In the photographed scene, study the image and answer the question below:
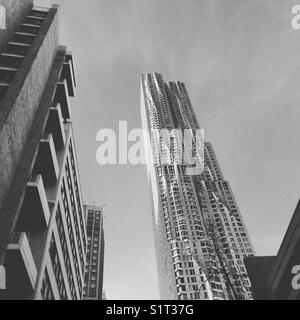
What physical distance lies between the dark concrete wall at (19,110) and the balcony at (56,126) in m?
1.76

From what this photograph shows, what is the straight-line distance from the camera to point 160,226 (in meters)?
120

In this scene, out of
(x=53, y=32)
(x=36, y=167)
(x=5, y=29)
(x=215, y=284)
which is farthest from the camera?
(x=215, y=284)

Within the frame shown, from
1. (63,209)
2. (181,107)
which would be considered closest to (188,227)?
(181,107)

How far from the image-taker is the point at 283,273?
64.8 feet

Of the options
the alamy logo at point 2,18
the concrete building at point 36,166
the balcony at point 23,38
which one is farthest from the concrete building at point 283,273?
the alamy logo at point 2,18

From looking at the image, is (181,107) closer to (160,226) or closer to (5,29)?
(160,226)

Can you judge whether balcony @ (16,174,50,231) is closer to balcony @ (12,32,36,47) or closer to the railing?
the railing

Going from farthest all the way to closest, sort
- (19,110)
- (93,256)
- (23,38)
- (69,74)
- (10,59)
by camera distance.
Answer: (93,256) < (69,74) < (23,38) < (10,59) < (19,110)

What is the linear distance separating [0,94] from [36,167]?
710 centimetres

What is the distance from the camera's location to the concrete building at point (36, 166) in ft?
74.7

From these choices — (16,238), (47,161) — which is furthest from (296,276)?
(47,161)

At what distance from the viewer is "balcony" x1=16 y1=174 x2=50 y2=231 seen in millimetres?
24984

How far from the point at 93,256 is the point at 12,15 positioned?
8760cm

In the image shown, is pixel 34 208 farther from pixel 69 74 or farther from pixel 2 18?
pixel 69 74
